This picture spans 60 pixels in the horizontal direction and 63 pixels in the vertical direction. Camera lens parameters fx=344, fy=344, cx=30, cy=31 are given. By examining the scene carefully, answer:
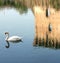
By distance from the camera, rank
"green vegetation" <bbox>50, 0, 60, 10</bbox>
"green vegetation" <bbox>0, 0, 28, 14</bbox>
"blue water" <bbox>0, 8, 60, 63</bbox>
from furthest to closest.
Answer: "green vegetation" <bbox>0, 0, 28, 14</bbox> < "green vegetation" <bbox>50, 0, 60, 10</bbox> < "blue water" <bbox>0, 8, 60, 63</bbox>

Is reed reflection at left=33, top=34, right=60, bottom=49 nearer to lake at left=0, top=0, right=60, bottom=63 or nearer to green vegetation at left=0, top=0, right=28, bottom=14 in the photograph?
lake at left=0, top=0, right=60, bottom=63

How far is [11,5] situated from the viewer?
136 ft

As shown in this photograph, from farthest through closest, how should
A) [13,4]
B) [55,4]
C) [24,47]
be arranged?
[13,4], [55,4], [24,47]

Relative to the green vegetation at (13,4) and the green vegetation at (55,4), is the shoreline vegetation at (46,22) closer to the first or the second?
the green vegetation at (55,4)

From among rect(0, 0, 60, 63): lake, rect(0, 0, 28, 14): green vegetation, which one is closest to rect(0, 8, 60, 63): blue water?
rect(0, 0, 60, 63): lake

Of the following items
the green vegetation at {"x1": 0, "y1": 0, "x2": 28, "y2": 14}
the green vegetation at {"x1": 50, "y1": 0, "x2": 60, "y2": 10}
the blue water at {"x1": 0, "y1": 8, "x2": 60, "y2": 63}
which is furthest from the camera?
the green vegetation at {"x1": 0, "y1": 0, "x2": 28, "y2": 14}

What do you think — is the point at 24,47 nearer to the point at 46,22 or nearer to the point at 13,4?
the point at 46,22

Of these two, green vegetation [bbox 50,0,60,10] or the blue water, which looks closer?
the blue water

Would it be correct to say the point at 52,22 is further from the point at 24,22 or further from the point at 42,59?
the point at 42,59

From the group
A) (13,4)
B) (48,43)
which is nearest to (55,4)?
Result: (13,4)

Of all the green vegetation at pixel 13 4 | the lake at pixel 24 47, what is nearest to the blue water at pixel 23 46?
the lake at pixel 24 47

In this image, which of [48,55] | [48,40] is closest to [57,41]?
[48,40]

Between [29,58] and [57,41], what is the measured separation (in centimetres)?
450

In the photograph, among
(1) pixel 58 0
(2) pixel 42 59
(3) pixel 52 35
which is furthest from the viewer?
(1) pixel 58 0
